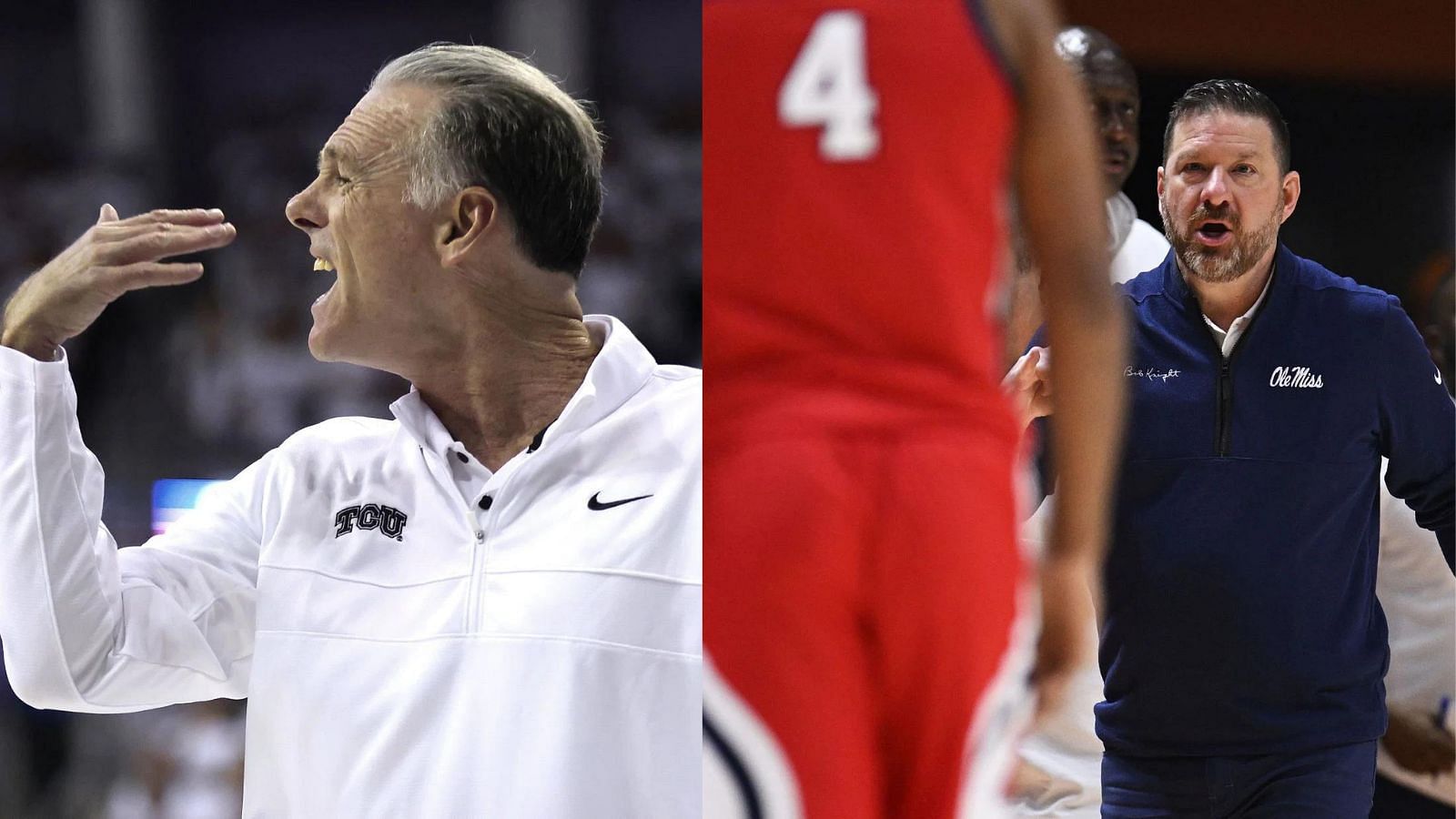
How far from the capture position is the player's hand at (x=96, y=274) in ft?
6.23

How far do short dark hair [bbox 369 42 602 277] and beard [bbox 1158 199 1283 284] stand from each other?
77cm

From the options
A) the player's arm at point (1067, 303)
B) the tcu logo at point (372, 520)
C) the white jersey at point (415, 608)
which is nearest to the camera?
the player's arm at point (1067, 303)

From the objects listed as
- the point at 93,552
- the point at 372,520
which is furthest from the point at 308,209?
the point at 93,552

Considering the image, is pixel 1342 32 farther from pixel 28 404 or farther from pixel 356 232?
pixel 28 404

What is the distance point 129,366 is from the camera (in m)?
2.10

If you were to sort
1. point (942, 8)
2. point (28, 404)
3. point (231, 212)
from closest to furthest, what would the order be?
1. point (942, 8)
2. point (28, 404)
3. point (231, 212)

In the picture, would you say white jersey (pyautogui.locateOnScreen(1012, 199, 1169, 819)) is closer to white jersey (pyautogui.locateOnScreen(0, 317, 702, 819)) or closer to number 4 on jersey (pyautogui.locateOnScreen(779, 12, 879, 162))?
number 4 on jersey (pyautogui.locateOnScreen(779, 12, 879, 162))

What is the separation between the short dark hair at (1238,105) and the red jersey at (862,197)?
24 centimetres

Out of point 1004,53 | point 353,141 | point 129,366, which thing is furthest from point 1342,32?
point 129,366

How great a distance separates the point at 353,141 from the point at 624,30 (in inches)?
15.9

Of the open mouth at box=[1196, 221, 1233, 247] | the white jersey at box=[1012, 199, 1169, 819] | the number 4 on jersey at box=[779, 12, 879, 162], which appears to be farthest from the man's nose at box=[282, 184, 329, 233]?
the open mouth at box=[1196, 221, 1233, 247]

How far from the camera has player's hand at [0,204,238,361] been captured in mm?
1899

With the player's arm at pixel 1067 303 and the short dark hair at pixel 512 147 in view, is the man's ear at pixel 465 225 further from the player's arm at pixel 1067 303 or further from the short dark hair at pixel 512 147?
the player's arm at pixel 1067 303

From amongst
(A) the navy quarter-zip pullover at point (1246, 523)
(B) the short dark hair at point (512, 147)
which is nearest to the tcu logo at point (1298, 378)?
(A) the navy quarter-zip pullover at point (1246, 523)
